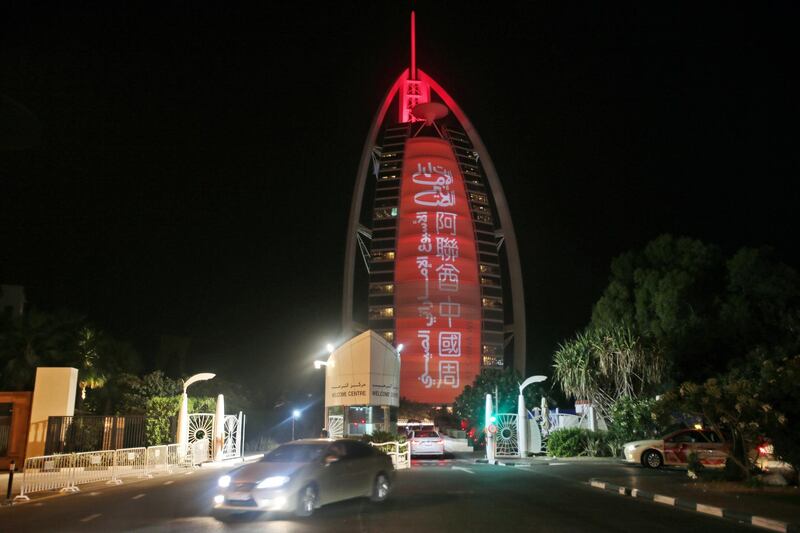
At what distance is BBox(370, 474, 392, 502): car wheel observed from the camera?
13673 millimetres

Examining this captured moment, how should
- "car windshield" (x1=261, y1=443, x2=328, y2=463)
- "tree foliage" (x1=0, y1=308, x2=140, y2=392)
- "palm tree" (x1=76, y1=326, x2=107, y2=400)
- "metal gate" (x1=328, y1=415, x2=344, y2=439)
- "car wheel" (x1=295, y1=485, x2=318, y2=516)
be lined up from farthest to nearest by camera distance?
"metal gate" (x1=328, y1=415, x2=344, y2=439) < "palm tree" (x1=76, y1=326, x2=107, y2=400) < "tree foliage" (x1=0, y1=308, x2=140, y2=392) < "car windshield" (x1=261, y1=443, x2=328, y2=463) < "car wheel" (x1=295, y1=485, x2=318, y2=516)

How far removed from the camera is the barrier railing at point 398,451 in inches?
990

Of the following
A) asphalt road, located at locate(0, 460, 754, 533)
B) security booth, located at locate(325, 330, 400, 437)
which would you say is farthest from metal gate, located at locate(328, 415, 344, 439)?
asphalt road, located at locate(0, 460, 754, 533)

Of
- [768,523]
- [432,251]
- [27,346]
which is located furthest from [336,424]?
[432,251]

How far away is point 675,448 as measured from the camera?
2395 centimetres

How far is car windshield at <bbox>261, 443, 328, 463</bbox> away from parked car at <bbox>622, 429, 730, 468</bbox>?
15475 millimetres

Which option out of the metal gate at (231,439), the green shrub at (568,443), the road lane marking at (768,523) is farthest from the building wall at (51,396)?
the road lane marking at (768,523)

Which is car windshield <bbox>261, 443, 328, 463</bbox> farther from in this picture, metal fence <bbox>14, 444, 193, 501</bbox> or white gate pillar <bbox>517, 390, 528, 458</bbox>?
white gate pillar <bbox>517, 390, 528, 458</bbox>

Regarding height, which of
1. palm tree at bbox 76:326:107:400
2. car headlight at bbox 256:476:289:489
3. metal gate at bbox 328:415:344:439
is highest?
palm tree at bbox 76:326:107:400

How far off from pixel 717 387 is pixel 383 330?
88.3 m

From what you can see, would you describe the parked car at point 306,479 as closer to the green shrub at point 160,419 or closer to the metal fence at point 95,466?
the metal fence at point 95,466

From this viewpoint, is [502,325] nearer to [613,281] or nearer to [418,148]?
[418,148]

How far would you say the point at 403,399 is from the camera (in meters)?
99.1

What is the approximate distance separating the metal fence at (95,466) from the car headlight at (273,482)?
24.6 feet
